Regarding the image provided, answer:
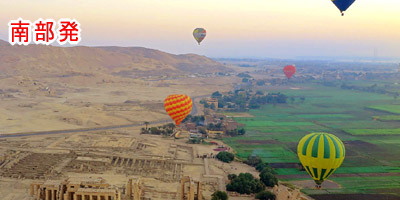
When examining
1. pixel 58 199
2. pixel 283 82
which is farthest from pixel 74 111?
pixel 283 82

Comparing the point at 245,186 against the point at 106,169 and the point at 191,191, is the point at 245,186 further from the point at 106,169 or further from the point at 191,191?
→ the point at 106,169

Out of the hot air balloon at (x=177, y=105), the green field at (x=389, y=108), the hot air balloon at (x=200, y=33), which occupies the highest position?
the hot air balloon at (x=200, y=33)

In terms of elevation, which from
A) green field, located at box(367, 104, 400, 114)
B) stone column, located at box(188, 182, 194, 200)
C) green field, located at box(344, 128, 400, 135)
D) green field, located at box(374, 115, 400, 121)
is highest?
green field, located at box(367, 104, 400, 114)

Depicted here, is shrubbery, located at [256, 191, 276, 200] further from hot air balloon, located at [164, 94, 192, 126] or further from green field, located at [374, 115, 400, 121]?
green field, located at [374, 115, 400, 121]

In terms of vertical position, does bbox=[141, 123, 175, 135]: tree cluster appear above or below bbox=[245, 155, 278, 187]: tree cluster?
above

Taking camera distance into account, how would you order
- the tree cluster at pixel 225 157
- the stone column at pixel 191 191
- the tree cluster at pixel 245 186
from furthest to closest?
1. the tree cluster at pixel 225 157
2. the tree cluster at pixel 245 186
3. the stone column at pixel 191 191

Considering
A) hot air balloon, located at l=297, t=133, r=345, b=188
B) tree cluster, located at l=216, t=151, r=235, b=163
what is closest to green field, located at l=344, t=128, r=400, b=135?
tree cluster, located at l=216, t=151, r=235, b=163

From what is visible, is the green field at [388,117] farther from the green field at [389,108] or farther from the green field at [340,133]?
the green field at [389,108]

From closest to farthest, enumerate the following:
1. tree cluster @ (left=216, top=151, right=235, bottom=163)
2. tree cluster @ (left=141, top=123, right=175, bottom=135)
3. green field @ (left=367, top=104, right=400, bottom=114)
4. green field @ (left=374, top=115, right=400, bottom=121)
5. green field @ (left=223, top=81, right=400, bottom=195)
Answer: green field @ (left=223, top=81, right=400, bottom=195)
tree cluster @ (left=216, top=151, right=235, bottom=163)
tree cluster @ (left=141, top=123, right=175, bottom=135)
green field @ (left=374, top=115, right=400, bottom=121)
green field @ (left=367, top=104, right=400, bottom=114)

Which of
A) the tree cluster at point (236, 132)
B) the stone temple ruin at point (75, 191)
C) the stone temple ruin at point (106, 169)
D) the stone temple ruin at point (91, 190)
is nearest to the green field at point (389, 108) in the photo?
the tree cluster at point (236, 132)
